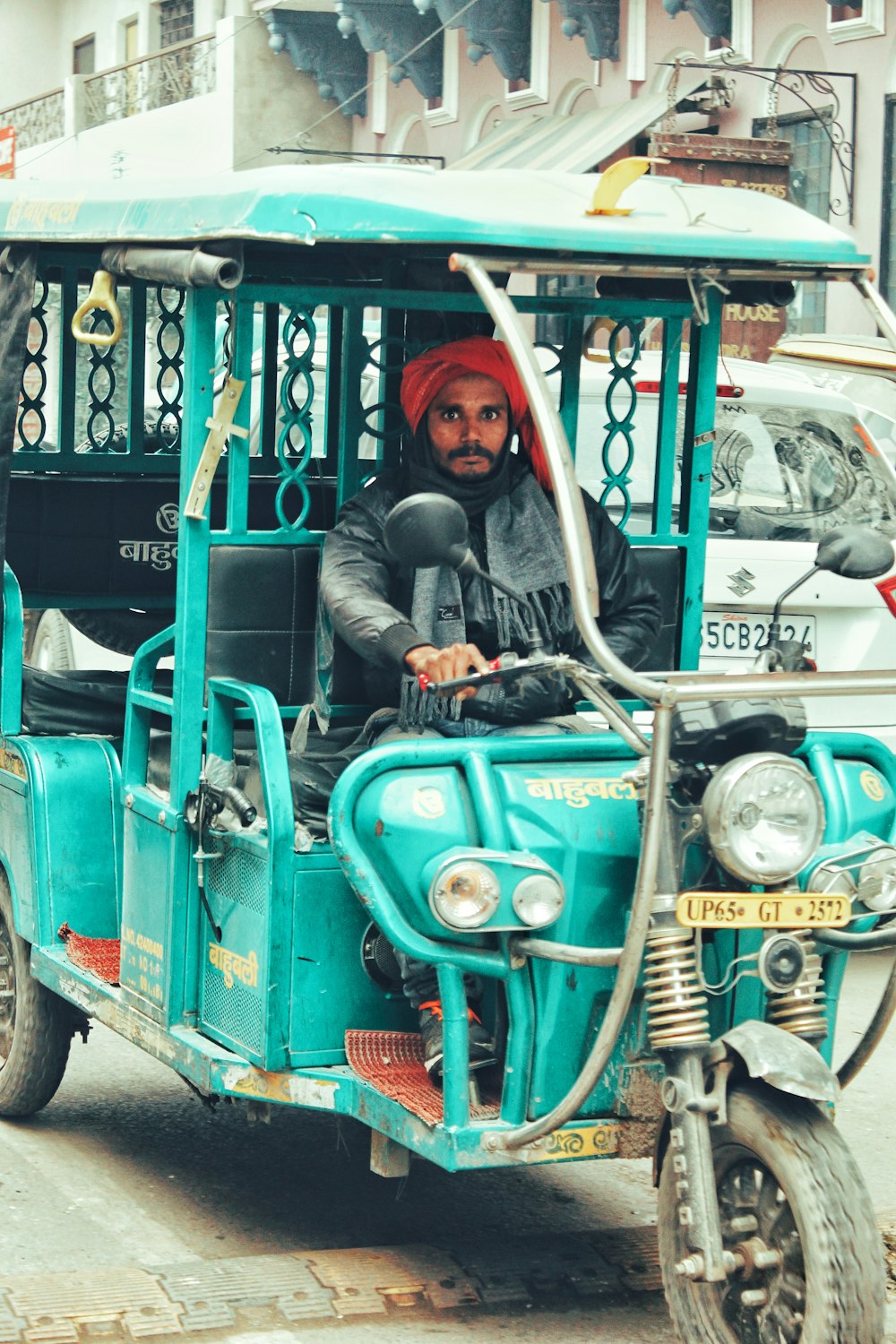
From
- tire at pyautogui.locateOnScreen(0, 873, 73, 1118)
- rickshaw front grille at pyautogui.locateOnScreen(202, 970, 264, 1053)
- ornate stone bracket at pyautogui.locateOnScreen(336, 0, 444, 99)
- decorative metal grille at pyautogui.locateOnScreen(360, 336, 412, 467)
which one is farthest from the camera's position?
ornate stone bracket at pyautogui.locateOnScreen(336, 0, 444, 99)

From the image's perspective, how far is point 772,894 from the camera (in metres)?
3.54

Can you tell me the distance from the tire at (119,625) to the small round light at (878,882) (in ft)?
10.2

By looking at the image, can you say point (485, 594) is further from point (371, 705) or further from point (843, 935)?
point (843, 935)

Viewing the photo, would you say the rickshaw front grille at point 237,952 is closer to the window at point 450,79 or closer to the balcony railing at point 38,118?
the window at point 450,79

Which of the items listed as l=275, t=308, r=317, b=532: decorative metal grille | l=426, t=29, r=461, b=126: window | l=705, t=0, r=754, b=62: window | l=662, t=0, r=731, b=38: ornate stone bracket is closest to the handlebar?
l=275, t=308, r=317, b=532: decorative metal grille

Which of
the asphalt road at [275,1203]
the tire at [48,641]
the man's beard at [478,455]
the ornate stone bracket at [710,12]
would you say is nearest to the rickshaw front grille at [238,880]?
the asphalt road at [275,1203]

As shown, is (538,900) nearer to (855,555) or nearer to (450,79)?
(855,555)

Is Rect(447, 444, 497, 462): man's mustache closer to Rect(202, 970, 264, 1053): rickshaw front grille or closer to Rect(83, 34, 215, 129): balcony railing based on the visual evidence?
Rect(202, 970, 264, 1053): rickshaw front grille

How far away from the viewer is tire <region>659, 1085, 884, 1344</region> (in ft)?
11.0

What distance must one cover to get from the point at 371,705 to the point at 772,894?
1405mm

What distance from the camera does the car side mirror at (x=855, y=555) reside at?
4047 mm

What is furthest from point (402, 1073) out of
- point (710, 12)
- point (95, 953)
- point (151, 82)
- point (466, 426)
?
point (151, 82)

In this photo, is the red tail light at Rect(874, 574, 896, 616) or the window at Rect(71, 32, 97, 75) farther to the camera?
the window at Rect(71, 32, 97, 75)

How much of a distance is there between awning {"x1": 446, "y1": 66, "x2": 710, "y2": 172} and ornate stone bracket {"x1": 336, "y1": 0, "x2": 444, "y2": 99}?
1.95 m
